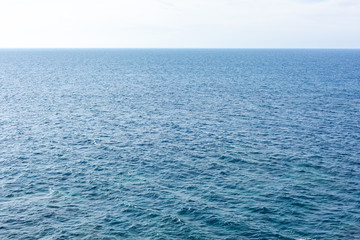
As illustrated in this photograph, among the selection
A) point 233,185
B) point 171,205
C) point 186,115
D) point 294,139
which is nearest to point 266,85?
point 186,115

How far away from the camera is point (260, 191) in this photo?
51406 millimetres

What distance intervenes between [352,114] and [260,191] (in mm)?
57224

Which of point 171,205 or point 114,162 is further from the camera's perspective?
point 114,162

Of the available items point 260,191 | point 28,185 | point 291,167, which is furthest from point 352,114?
point 28,185

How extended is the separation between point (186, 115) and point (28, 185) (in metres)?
51.4

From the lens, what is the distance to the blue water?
4272 cm

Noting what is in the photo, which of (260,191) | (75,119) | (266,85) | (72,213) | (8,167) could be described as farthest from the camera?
(266,85)

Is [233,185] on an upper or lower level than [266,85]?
lower

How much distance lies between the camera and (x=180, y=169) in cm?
5947

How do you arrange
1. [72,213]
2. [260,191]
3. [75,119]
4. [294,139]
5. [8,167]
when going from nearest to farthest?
[72,213] < [260,191] < [8,167] < [294,139] < [75,119]

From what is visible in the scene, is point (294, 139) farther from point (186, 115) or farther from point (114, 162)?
point (114, 162)

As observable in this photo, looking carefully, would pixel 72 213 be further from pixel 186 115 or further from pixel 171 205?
pixel 186 115

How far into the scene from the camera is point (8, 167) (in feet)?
196

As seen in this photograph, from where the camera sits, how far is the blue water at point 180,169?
4272 centimetres
